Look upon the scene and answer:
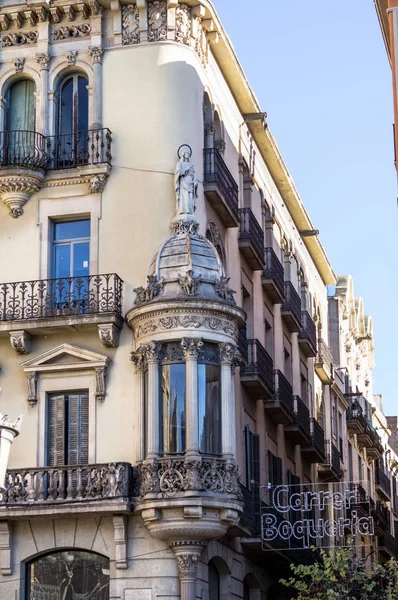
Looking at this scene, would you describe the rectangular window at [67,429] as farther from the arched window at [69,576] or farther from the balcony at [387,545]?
the balcony at [387,545]

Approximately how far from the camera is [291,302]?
127 feet

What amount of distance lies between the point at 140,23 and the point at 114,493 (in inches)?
429

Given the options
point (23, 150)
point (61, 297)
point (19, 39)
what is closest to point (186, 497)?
point (61, 297)

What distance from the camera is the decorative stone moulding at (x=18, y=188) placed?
94.0 feet

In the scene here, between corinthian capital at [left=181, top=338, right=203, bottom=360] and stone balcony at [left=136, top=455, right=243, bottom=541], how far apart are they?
84.0 inches

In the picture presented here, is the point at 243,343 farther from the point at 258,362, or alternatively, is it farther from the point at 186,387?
the point at 186,387

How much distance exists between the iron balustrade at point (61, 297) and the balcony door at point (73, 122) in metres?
2.88

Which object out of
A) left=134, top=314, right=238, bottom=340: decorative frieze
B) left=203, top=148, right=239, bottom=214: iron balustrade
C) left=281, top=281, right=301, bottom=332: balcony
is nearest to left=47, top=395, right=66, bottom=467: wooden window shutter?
left=134, top=314, right=238, bottom=340: decorative frieze

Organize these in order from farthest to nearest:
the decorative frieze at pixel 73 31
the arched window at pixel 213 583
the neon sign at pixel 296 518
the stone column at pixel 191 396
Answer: the decorative frieze at pixel 73 31 < the neon sign at pixel 296 518 < the arched window at pixel 213 583 < the stone column at pixel 191 396

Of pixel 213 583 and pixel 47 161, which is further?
pixel 47 161

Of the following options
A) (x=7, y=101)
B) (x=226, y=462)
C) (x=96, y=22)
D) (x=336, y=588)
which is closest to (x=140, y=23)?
(x=96, y=22)

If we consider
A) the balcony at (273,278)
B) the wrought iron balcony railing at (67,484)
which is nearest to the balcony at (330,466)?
the balcony at (273,278)

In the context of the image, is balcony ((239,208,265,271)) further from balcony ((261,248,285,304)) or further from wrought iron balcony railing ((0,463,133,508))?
wrought iron balcony railing ((0,463,133,508))

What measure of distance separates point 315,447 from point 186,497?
14178 millimetres
